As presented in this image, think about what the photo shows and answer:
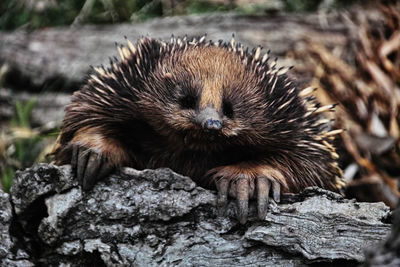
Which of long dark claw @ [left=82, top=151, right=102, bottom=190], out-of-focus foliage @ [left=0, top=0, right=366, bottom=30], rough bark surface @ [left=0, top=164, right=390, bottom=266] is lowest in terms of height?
rough bark surface @ [left=0, top=164, right=390, bottom=266]

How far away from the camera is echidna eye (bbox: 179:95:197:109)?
10.2 feet

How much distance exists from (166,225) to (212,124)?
1.89 feet

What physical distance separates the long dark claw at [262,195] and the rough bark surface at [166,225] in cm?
4

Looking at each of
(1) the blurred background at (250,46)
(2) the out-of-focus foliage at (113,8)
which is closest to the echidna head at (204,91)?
(1) the blurred background at (250,46)

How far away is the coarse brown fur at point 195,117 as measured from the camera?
315 centimetres

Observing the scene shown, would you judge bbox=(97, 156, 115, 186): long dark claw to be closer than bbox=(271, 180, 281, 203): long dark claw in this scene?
No

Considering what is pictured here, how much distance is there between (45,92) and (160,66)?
335cm

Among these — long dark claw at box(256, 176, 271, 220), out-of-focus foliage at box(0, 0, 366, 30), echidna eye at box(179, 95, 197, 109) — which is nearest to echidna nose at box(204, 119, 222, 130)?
echidna eye at box(179, 95, 197, 109)

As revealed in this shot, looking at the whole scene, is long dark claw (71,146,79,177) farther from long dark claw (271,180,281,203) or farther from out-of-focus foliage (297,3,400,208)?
out-of-focus foliage (297,3,400,208)

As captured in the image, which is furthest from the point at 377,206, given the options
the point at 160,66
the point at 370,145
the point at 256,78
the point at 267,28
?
the point at 267,28

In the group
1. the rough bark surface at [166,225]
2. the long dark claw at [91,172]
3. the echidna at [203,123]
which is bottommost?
the rough bark surface at [166,225]

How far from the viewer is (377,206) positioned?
2.96 m

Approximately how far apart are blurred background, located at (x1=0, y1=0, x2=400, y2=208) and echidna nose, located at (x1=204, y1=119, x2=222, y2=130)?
2.98 meters

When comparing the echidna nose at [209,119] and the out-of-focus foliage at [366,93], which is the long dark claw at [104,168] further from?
the out-of-focus foliage at [366,93]
